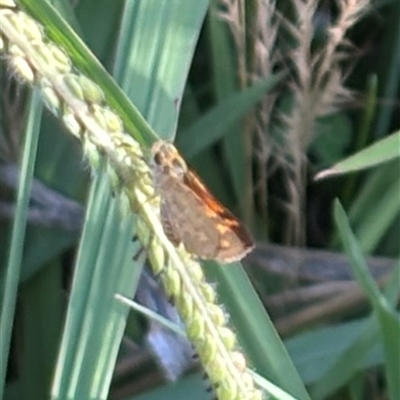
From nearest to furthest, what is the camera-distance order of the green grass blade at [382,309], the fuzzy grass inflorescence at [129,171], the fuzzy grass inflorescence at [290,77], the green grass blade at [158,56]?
the fuzzy grass inflorescence at [129,171], the green grass blade at [382,309], the green grass blade at [158,56], the fuzzy grass inflorescence at [290,77]

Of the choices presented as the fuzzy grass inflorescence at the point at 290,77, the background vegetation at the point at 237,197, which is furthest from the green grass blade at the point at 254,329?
the fuzzy grass inflorescence at the point at 290,77

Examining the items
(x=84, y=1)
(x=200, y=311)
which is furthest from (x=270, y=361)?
(x=84, y=1)

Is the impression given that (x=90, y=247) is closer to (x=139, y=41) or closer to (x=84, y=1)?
(x=139, y=41)

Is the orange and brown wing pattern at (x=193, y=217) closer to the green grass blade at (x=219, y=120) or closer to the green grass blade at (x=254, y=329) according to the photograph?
the green grass blade at (x=254, y=329)

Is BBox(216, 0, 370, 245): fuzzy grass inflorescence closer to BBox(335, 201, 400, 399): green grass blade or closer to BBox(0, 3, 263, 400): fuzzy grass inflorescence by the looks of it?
BBox(335, 201, 400, 399): green grass blade

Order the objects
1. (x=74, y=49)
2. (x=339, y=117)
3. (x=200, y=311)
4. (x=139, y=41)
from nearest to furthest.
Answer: (x=200, y=311)
(x=74, y=49)
(x=139, y=41)
(x=339, y=117)

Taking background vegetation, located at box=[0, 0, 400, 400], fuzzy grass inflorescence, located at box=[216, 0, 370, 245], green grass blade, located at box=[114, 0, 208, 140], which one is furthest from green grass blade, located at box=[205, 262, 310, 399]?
fuzzy grass inflorescence, located at box=[216, 0, 370, 245]
